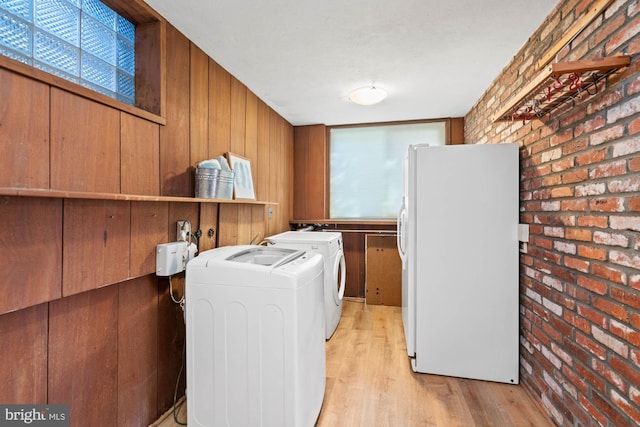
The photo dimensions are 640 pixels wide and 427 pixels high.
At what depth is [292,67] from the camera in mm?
2342

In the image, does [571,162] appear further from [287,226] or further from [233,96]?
[287,226]

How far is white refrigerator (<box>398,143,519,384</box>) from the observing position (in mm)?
2062

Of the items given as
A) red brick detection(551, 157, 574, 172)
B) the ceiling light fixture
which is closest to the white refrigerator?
red brick detection(551, 157, 574, 172)

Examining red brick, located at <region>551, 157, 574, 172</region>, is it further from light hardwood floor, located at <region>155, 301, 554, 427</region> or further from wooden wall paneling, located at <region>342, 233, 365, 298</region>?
wooden wall paneling, located at <region>342, 233, 365, 298</region>

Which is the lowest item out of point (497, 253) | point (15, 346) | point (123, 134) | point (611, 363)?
point (611, 363)

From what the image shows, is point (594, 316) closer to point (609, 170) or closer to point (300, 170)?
point (609, 170)

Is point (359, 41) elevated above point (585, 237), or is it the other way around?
point (359, 41)

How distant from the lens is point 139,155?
156 centimetres

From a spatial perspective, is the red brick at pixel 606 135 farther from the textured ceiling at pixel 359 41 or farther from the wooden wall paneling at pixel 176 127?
the wooden wall paneling at pixel 176 127

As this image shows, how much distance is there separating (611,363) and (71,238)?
2.24 metres

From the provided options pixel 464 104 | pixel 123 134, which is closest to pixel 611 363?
pixel 123 134

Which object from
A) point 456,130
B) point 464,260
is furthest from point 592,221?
point 456,130

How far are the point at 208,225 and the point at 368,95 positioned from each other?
180 cm

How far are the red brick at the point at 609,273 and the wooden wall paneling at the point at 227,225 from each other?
2168 mm
